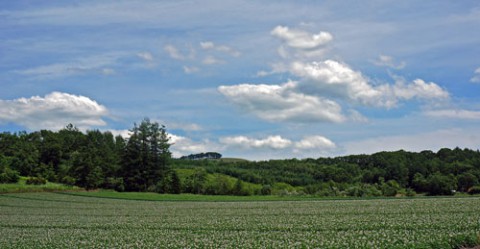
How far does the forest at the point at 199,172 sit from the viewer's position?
9200 centimetres

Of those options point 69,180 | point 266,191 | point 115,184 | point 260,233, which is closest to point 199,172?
point 266,191

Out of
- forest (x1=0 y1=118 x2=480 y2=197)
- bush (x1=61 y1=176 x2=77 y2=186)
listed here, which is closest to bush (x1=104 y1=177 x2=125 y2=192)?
forest (x1=0 y1=118 x2=480 y2=197)

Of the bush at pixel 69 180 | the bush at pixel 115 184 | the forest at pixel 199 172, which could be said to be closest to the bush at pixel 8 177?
the forest at pixel 199 172

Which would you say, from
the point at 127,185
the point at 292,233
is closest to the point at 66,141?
the point at 127,185

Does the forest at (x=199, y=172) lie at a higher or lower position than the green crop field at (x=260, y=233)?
higher

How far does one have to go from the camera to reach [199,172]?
100938 mm

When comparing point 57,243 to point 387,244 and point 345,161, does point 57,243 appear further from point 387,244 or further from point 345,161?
point 345,161

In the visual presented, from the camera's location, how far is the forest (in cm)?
9200

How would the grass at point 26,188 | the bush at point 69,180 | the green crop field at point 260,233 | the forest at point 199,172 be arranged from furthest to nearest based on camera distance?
the bush at point 69,180 → the forest at point 199,172 → the grass at point 26,188 → the green crop field at point 260,233

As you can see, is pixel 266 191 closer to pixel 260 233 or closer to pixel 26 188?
pixel 26 188

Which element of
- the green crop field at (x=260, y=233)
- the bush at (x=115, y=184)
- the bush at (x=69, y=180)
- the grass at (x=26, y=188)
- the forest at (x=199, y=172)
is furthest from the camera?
the bush at (x=69, y=180)

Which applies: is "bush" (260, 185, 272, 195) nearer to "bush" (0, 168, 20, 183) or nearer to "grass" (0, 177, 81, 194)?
"grass" (0, 177, 81, 194)

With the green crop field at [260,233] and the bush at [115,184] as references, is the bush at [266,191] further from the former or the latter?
the green crop field at [260,233]

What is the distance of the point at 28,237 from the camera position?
29.0 m
